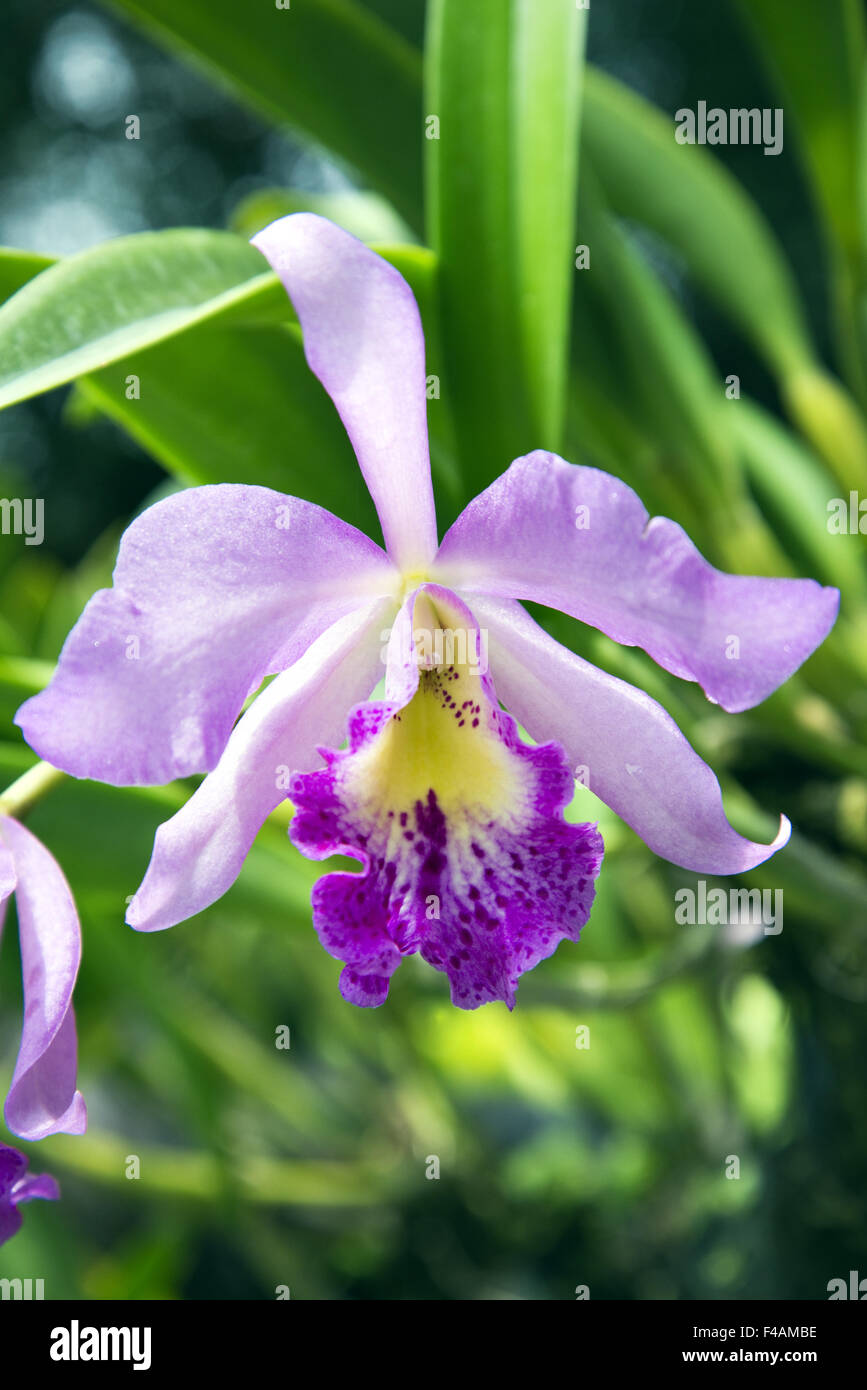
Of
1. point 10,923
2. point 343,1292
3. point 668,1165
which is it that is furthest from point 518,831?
point 343,1292

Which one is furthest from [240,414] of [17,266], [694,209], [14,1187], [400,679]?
[694,209]

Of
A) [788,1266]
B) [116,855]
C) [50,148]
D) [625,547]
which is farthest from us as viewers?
[50,148]

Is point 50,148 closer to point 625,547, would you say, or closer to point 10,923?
point 10,923

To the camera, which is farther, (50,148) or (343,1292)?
(50,148)

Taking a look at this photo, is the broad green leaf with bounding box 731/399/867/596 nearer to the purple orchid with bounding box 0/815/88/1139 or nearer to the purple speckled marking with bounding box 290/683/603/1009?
the purple speckled marking with bounding box 290/683/603/1009

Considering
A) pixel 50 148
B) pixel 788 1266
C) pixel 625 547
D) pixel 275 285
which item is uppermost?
pixel 50 148

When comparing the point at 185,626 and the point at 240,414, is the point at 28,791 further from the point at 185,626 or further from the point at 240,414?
the point at 240,414

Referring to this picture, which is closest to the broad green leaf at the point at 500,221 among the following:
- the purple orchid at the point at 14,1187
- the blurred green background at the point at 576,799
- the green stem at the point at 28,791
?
the blurred green background at the point at 576,799
